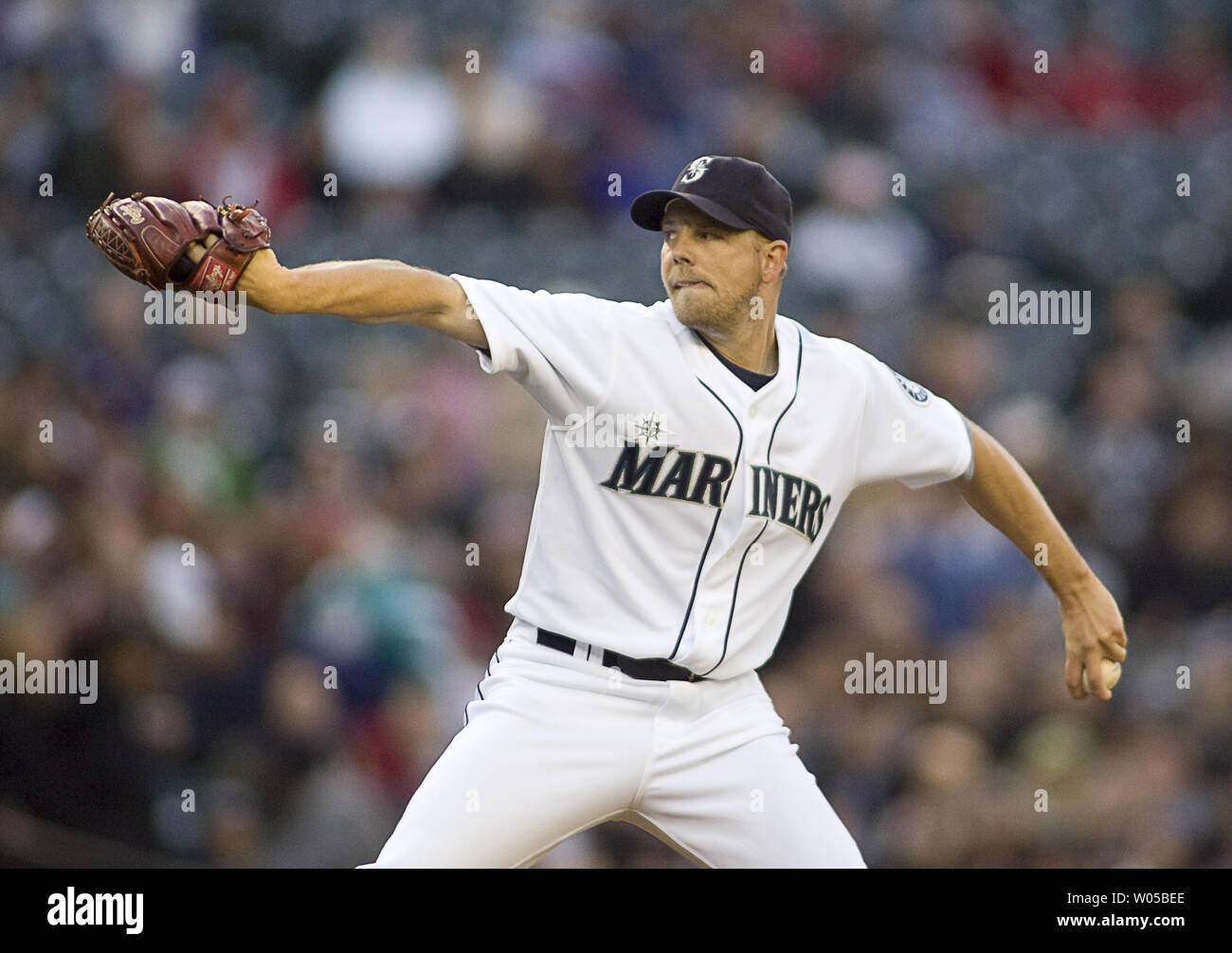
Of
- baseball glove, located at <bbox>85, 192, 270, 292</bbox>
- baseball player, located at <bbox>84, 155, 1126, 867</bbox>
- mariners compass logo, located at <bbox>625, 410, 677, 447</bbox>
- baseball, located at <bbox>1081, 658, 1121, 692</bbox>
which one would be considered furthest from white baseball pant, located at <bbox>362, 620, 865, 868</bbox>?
baseball glove, located at <bbox>85, 192, 270, 292</bbox>

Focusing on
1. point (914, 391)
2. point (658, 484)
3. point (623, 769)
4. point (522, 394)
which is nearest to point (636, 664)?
point (623, 769)

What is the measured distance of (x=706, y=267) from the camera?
139 inches

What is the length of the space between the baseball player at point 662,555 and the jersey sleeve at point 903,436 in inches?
3.0

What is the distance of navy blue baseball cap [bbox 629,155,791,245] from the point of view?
11.5 ft

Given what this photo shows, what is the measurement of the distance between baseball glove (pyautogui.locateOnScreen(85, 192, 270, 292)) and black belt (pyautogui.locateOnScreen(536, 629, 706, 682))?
1006 millimetres

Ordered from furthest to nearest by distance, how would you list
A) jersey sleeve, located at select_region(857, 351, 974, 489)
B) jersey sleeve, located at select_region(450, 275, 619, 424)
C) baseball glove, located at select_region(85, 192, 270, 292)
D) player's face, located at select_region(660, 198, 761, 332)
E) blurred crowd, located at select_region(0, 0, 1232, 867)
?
blurred crowd, located at select_region(0, 0, 1232, 867) → jersey sleeve, located at select_region(857, 351, 974, 489) → player's face, located at select_region(660, 198, 761, 332) → jersey sleeve, located at select_region(450, 275, 619, 424) → baseball glove, located at select_region(85, 192, 270, 292)

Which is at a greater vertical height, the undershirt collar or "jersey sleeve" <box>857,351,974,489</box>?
the undershirt collar

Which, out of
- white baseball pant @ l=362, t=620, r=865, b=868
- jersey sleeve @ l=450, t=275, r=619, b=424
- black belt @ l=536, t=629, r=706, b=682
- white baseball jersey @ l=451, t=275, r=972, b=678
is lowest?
white baseball pant @ l=362, t=620, r=865, b=868

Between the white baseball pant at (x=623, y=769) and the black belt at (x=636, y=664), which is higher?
the black belt at (x=636, y=664)

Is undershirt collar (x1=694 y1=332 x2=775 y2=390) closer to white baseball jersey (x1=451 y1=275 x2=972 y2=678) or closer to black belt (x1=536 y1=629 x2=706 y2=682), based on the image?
white baseball jersey (x1=451 y1=275 x2=972 y2=678)

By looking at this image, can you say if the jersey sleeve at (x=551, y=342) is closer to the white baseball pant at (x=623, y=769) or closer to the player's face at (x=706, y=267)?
the player's face at (x=706, y=267)

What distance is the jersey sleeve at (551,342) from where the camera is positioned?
3254 mm

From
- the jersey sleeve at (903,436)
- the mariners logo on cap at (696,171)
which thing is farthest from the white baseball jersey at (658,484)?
the mariners logo on cap at (696,171)

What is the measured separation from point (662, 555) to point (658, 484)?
15 centimetres
